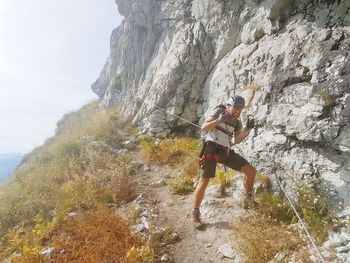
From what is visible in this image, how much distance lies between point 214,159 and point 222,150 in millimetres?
285

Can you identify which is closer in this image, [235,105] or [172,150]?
[235,105]

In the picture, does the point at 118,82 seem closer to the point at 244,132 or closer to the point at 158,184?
the point at 158,184

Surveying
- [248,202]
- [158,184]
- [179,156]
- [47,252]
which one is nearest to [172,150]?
[179,156]

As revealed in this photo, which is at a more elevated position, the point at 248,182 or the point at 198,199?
the point at 248,182

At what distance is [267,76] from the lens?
10133mm

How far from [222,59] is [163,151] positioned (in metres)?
4.92

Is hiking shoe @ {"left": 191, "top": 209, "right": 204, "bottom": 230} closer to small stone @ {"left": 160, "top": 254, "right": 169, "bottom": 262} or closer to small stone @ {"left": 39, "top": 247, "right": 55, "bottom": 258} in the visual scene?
small stone @ {"left": 160, "top": 254, "right": 169, "bottom": 262}

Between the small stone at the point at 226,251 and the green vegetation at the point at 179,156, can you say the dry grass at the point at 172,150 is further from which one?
the small stone at the point at 226,251

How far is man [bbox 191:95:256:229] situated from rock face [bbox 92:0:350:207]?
114 centimetres

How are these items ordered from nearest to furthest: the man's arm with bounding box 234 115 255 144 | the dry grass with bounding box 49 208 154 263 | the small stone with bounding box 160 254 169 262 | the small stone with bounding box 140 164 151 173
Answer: the dry grass with bounding box 49 208 154 263
the small stone with bounding box 160 254 169 262
the man's arm with bounding box 234 115 255 144
the small stone with bounding box 140 164 151 173

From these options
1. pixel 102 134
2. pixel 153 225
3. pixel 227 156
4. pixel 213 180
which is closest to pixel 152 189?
pixel 213 180

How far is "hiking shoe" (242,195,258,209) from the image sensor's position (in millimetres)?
7262

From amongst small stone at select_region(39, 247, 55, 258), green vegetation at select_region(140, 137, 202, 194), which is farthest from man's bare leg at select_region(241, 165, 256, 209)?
small stone at select_region(39, 247, 55, 258)

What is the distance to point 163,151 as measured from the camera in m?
12.4
